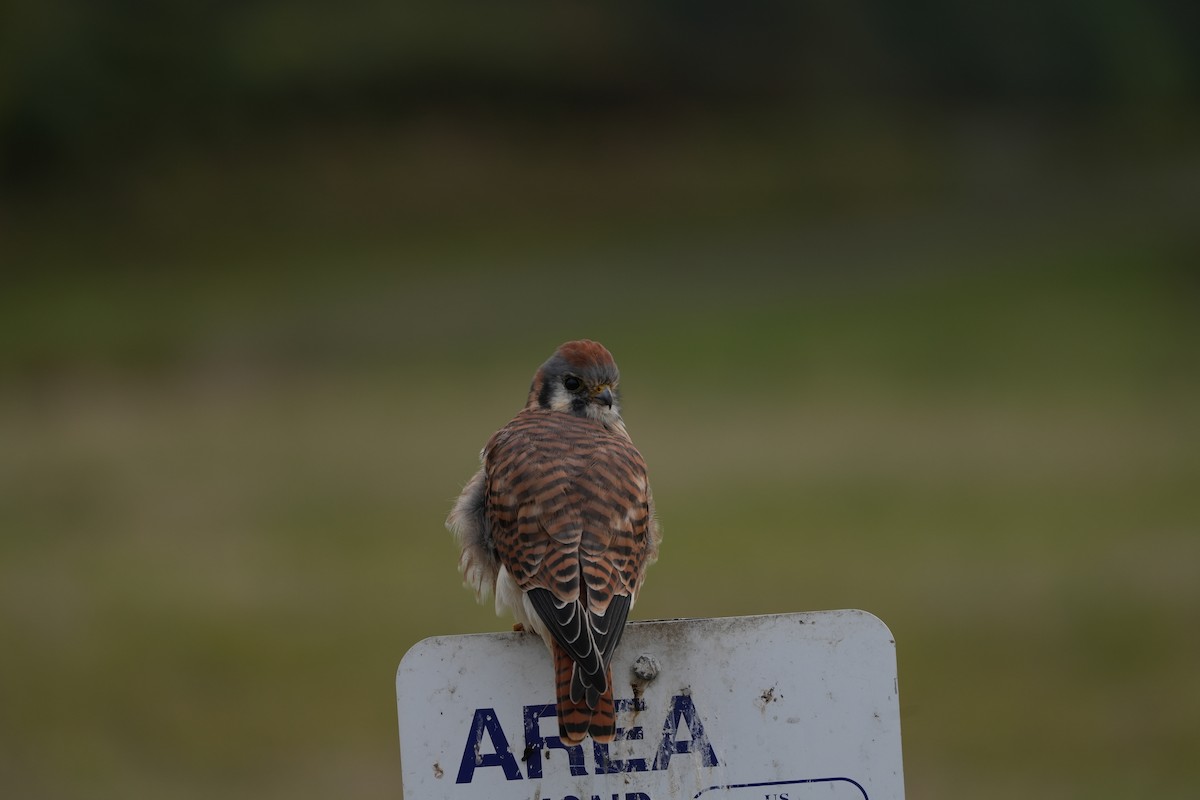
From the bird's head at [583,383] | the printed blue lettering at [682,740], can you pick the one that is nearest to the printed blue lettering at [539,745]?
the printed blue lettering at [682,740]

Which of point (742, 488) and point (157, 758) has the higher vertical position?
point (742, 488)

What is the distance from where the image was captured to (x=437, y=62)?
25766 mm

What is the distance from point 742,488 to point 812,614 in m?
9.31

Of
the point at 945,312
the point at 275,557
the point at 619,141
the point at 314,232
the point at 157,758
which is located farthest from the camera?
the point at 619,141

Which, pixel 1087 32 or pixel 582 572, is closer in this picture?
pixel 582 572

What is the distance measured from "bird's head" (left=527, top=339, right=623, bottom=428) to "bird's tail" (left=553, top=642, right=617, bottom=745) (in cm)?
111

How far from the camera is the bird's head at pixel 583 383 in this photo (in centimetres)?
338

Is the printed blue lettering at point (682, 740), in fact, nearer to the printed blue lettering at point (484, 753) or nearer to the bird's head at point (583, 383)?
the printed blue lettering at point (484, 753)

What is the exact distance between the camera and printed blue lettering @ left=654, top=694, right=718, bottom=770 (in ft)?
7.52

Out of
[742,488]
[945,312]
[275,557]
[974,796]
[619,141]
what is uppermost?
[619,141]

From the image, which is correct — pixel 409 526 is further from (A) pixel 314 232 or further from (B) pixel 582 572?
(A) pixel 314 232

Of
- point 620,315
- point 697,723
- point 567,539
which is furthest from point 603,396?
point 620,315

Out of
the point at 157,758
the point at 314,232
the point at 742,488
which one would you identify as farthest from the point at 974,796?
the point at 314,232

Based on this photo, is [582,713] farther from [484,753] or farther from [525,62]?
[525,62]
